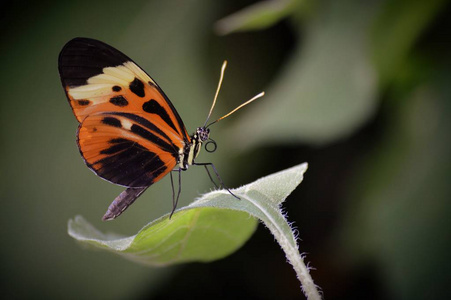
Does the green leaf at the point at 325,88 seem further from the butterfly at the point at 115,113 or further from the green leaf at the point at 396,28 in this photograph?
the butterfly at the point at 115,113

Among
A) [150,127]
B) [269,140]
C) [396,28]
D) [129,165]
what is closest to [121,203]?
[129,165]

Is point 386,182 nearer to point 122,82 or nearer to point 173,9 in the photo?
point 122,82

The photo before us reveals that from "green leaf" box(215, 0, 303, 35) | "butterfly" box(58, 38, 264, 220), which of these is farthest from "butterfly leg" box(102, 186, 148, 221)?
"green leaf" box(215, 0, 303, 35)

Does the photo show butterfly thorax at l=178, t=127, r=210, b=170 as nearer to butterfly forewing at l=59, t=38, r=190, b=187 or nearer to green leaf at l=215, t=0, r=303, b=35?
butterfly forewing at l=59, t=38, r=190, b=187

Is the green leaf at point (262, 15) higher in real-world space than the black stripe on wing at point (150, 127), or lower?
higher

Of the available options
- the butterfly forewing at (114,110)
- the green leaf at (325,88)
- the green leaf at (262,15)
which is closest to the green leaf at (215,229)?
the butterfly forewing at (114,110)
